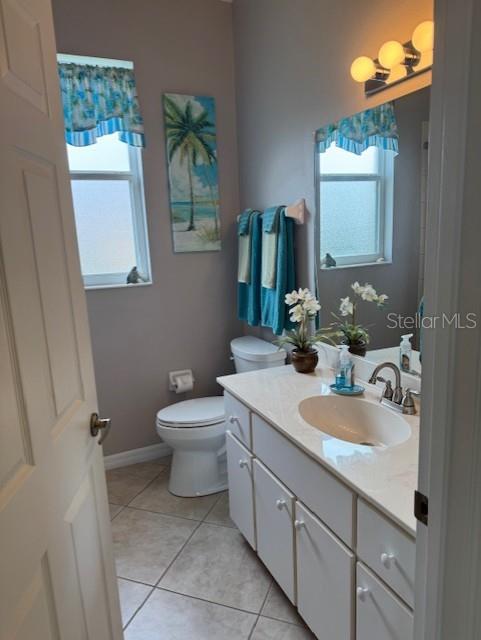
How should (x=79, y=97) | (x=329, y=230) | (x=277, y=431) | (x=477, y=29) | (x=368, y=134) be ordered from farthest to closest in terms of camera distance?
(x=79, y=97) < (x=329, y=230) < (x=368, y=134) < (x=277, y=431) < (x=477, y=29)

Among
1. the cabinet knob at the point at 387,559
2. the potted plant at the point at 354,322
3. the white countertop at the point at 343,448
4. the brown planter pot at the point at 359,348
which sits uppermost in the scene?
the potted plant at the point at 354,322

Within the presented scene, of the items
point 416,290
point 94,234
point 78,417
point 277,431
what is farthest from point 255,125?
point 78,417

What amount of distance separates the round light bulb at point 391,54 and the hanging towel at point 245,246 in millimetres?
1162

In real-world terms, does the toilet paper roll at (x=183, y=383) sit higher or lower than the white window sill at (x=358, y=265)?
lower

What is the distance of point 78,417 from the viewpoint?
114cm

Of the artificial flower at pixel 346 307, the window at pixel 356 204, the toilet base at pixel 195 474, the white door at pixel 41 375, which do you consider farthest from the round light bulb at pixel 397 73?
the toilet base at pixel 195 474

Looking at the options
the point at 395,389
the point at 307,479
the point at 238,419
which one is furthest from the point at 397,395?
the point at 238,419

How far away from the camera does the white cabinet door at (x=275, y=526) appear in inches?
61.5

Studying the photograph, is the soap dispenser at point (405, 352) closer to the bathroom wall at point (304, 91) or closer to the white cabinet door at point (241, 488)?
the bathroom wall at point (304, 91)

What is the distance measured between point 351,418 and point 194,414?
3.41 feet

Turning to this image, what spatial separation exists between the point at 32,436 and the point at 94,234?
205cm

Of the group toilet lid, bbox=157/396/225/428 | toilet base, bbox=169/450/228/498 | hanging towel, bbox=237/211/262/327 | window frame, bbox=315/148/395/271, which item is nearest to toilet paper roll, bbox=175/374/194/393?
toilet lid, bbox=157/396/225/428

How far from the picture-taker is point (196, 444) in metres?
2.42

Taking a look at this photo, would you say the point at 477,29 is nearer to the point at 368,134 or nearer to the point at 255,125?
the point at 368,134
